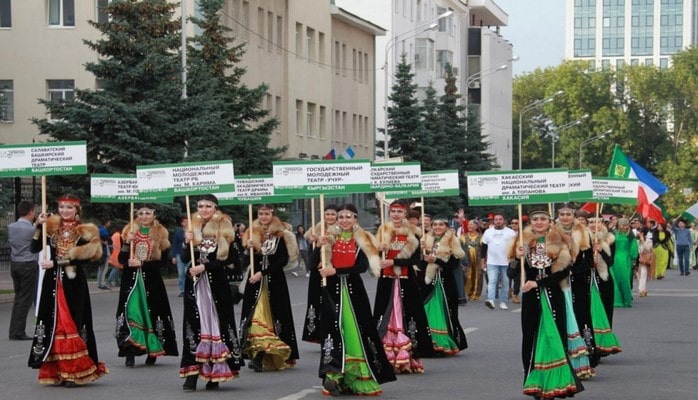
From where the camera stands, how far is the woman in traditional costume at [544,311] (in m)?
13.0

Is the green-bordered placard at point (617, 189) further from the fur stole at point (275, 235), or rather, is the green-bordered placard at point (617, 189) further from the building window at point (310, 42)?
the building window at point (310, 42)

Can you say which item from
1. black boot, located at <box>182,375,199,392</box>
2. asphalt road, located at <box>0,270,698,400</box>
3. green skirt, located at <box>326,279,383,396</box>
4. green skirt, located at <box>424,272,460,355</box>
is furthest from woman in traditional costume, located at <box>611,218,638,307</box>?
black boot, located at <box>182,375,199,392</box>

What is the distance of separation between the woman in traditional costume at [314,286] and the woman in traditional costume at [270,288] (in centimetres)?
29

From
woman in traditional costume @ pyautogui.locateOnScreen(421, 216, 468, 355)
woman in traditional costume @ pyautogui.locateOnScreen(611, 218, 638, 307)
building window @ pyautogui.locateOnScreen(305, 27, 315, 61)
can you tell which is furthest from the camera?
building window @ pyautogui.locateOnScreen(305, 27, 315, 61)

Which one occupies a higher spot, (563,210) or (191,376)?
(563,210)

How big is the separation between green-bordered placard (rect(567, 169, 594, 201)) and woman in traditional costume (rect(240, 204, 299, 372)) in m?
2.93

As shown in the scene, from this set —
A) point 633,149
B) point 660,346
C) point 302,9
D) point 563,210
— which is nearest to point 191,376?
point 563,210

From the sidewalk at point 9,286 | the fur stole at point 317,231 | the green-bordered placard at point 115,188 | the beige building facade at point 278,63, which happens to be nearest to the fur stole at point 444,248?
the fur stole at point 317,231

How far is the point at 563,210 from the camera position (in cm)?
1522

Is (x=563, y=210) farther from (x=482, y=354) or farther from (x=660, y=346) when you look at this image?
→ (x=660, y=346)

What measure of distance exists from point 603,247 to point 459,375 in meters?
3.75

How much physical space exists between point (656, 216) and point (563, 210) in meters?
23.2

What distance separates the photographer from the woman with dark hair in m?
13.8

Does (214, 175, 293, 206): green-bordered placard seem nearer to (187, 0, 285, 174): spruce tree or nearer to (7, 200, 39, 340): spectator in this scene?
(7, 200, 39, 340): spectator
